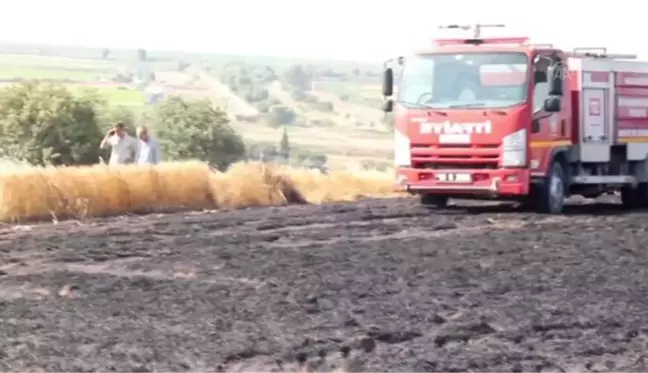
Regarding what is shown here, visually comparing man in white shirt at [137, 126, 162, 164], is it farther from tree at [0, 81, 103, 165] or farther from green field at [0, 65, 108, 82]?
green field at [0, 65, 108, 82]

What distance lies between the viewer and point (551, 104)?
73.0ft

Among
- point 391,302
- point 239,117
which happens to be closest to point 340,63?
point 239,117

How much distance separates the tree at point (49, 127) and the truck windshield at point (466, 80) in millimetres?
10517

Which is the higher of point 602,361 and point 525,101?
point 525,101

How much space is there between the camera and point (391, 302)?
41.9ft

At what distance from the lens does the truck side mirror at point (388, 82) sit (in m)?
22.8

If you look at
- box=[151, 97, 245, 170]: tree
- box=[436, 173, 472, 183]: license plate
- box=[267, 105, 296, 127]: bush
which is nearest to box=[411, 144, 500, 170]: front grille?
box=[436, 173, 472, 183]: license plate

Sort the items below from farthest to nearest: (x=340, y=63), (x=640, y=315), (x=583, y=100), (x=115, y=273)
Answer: (x=340, y=63)
(x=583, y=100)
(x=115, y=273)
(x=640, y=315)

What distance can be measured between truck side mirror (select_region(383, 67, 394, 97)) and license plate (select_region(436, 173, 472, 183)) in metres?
1.62

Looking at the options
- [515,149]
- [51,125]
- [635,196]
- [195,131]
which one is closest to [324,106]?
[195,131]

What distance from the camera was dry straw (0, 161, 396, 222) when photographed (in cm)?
2144

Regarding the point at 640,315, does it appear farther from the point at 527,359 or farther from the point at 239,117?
the point at 239,117

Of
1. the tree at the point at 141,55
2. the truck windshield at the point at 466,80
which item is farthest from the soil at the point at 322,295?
the tree at the point at 141,55

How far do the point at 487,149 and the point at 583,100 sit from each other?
254 cm
